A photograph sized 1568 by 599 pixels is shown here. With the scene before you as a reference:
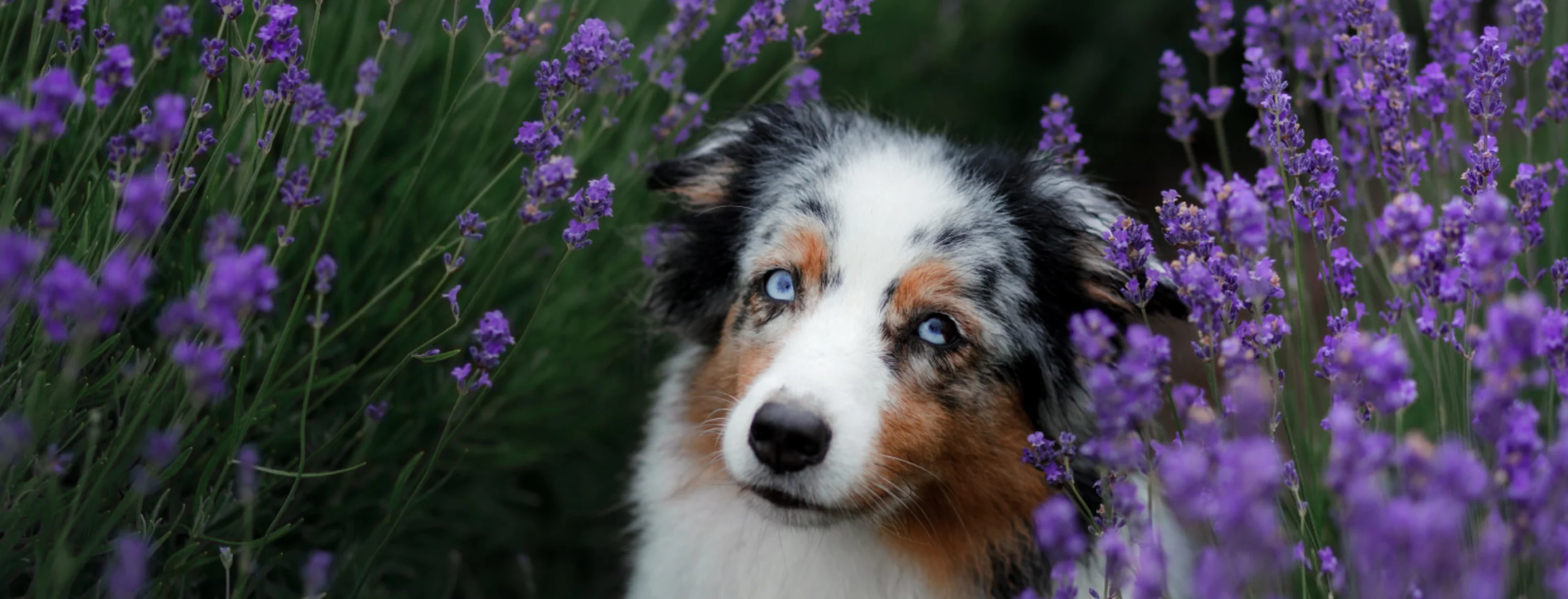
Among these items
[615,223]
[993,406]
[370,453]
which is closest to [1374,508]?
[993,406]

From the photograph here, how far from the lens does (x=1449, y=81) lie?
2.70 meters

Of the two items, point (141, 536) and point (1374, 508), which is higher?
point (1374, 508)

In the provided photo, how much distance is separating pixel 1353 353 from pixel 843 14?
70.9 inches

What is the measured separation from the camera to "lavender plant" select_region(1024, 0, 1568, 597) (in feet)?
3.83

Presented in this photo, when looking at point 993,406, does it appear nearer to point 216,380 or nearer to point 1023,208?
point 1023,208

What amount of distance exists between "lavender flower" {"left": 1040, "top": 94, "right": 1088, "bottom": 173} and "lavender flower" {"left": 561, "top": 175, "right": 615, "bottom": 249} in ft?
4.16

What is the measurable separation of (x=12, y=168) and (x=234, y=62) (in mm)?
904

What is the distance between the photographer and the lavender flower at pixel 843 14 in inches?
111

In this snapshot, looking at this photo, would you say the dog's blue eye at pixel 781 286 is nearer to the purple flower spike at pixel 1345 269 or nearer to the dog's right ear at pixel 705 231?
the dog's right ear at pixel 705 231

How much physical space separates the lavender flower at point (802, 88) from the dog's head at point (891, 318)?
0.46 feet

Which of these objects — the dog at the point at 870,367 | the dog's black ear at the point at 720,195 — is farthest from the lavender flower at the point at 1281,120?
the dog's black ear at the point at 720,195

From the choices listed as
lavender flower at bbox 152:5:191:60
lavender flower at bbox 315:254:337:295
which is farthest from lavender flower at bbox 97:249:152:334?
lavender flower at bbox 315:254:337:295

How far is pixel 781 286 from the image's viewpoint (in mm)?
2857

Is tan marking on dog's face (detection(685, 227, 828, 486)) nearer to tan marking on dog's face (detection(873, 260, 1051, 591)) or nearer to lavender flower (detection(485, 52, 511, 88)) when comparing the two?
tan marking on dog's face (detection(873, 260, 1051, 591))
